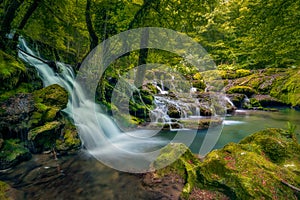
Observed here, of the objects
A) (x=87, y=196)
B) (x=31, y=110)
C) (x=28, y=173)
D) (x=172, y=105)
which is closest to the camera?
(x=87, y=196)

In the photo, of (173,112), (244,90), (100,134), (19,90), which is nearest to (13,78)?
Result: (19,90)

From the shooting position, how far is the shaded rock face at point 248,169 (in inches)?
111

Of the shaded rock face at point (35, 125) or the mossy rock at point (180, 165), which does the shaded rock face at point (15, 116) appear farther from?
the mossy rock at point (180, 165)

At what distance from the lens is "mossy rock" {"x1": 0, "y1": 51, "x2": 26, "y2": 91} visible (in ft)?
18.1

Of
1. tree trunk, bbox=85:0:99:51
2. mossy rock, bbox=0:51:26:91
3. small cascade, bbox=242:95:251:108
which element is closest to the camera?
mossy rock, bbox=0:51:26:91

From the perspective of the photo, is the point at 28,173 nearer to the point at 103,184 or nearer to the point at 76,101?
the point at 103,184

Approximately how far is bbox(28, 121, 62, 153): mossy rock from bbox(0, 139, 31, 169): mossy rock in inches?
9.9

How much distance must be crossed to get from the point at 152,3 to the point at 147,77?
30.0ft

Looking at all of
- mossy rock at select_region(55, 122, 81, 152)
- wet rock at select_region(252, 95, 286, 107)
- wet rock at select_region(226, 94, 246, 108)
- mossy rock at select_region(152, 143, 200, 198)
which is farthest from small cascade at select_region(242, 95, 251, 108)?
mossy rock at select_region(55, 122, 81, 152)

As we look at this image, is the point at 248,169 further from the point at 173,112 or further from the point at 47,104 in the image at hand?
the point at 173,112

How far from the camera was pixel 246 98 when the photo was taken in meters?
17.3

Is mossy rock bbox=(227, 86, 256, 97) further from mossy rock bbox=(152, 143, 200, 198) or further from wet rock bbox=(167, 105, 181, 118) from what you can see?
mossy rock bbox=(152, 143, 200, 198)

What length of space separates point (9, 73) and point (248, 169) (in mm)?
6169

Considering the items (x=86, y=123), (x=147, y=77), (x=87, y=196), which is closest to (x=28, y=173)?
(x=87, y=196)
